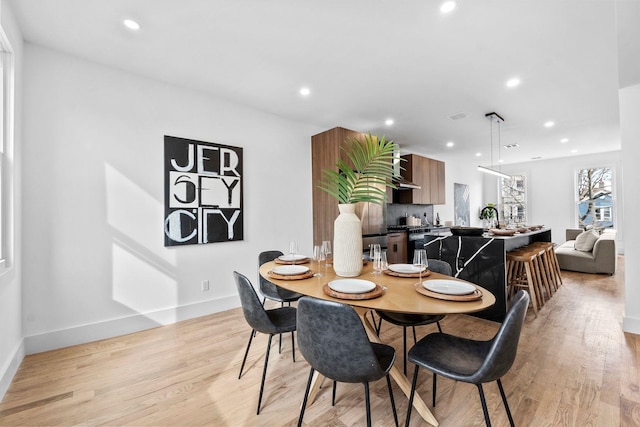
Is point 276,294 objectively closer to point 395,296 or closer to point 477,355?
point 395,296

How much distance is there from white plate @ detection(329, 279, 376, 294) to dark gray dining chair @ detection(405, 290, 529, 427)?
0.40 meters

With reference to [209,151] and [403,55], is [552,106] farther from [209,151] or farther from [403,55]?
[209,151]

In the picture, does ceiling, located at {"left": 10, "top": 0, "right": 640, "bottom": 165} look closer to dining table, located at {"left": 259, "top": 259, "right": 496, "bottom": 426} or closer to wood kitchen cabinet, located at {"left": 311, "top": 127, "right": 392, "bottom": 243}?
wood kitchen cabinet, located at {"left": 311, "top": 127, "right": 392, "bottom": 243}

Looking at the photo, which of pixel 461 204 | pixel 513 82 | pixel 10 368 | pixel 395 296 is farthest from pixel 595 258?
pixel 10 368

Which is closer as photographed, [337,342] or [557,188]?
[337,342]

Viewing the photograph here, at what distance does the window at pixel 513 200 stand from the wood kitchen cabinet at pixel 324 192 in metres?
6.04

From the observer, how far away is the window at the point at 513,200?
27.3 ft

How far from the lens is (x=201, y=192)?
328 cm

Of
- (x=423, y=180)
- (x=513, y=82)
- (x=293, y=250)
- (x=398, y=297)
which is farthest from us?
(x=423, y=180)

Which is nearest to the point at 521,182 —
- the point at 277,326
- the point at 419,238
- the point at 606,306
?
the point at 419,238

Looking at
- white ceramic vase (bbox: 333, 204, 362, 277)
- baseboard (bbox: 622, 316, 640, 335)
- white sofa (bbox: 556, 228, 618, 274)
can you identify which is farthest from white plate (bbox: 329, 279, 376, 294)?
white sofa (bbox: 556, 228, 618, 274)

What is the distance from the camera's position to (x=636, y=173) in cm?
279

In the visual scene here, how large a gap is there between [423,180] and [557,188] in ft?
15.3

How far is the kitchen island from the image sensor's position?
307 centimetres
